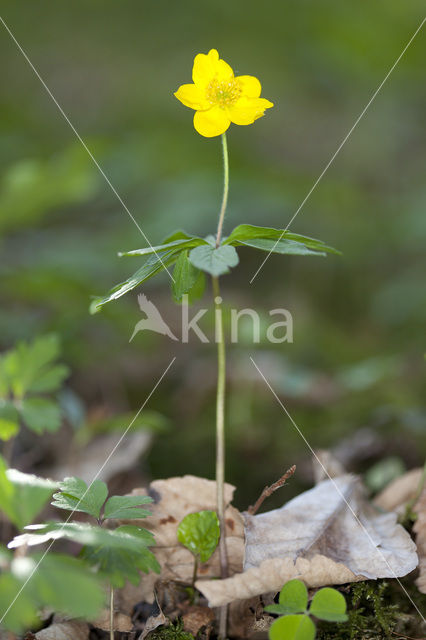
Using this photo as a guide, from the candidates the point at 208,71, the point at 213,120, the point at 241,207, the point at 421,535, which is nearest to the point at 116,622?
the point at 421,535

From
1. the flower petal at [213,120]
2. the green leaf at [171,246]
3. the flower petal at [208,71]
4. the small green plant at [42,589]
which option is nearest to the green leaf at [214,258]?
the green leaf at [171,246]

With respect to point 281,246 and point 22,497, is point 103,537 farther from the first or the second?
point 281,246

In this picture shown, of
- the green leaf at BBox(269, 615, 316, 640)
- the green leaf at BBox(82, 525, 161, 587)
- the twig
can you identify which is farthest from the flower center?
the green leaf at BBox(269, 615, 316, 640)

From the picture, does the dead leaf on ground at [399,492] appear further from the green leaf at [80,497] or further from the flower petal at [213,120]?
the flower petal at [213,120]

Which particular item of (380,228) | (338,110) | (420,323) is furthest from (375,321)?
(338,110)

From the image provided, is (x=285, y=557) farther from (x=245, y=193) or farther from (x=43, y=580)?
(x=245, y=193)

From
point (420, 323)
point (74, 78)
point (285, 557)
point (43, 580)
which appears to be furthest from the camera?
point (74, 78)
